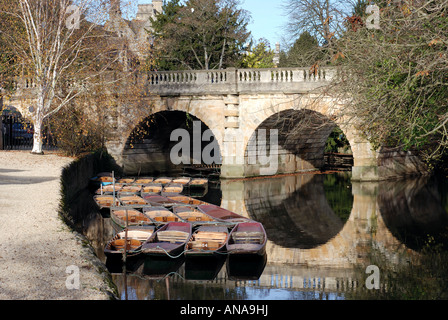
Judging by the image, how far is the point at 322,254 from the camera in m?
14.2

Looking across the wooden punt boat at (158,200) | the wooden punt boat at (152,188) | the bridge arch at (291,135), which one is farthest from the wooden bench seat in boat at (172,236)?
the bridge arch at (291,135)

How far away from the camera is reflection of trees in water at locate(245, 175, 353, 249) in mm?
16359

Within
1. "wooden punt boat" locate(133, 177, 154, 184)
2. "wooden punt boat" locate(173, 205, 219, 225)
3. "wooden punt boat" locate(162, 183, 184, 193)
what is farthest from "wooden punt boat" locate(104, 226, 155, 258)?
"wooden punt boat" locate(133, 177, 154, 184)

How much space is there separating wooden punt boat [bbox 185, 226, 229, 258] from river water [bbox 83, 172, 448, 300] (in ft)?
1.00

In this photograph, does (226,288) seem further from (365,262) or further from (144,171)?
(144,171)

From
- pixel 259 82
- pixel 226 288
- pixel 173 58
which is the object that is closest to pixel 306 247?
pixel 226 288

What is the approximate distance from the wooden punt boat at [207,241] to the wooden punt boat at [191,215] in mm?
1020

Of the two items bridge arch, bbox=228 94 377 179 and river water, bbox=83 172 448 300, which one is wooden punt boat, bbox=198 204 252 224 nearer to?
river water, bbox=83 172 448 300

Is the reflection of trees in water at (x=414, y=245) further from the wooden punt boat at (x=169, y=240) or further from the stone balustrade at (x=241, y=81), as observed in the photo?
the stone balustrade at (x=241, y=81)

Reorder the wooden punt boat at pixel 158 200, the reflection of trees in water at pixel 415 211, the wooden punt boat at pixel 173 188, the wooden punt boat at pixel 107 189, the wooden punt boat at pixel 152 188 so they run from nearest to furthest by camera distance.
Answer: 1. the reflection of trees in water at pixel 415 211
2. the wooden punt boat at pixel 158 200
3. the wooden punt boat at pixel 107 189
4. the wooden punt boat at pixel 152 188
5. the wooden punt boat at pixel 173 188

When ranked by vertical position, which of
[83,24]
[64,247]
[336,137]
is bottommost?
[64,247]

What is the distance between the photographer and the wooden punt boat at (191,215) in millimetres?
16375

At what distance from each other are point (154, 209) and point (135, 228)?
2.81 metres

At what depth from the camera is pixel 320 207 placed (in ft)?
70.2
